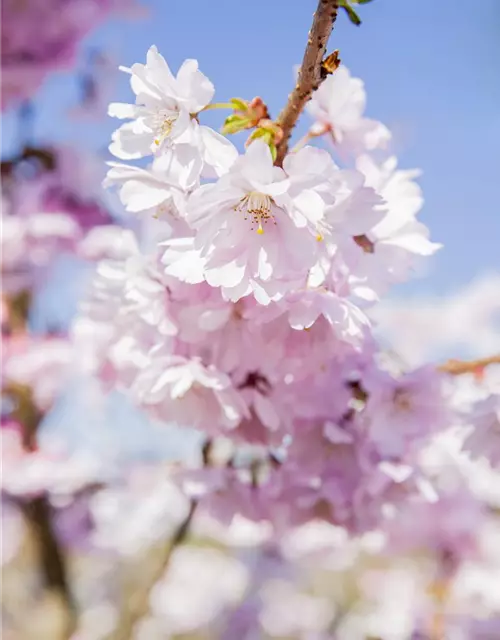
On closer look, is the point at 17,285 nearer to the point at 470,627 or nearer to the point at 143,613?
the point at 143,613

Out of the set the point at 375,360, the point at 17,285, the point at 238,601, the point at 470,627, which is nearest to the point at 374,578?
the point at 238,601

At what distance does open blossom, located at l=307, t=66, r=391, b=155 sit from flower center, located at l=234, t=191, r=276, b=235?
0.27 meters

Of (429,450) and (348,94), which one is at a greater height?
Result: (348,94)

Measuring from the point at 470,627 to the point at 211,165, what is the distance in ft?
5.18

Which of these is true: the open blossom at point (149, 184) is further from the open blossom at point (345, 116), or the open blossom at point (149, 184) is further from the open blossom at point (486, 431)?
the open blossom at point (486, 431)

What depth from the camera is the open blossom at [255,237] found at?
0.64 m

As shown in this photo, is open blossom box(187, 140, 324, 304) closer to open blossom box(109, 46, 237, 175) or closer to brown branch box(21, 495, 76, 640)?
open blossom box(109, 46, 237, 175)

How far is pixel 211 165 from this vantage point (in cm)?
67

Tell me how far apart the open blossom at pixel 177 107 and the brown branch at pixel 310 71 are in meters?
0.08

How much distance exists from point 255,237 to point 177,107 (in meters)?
0.16

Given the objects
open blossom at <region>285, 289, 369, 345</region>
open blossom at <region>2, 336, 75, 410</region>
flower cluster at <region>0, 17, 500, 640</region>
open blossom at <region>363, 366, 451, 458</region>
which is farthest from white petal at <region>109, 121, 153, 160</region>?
open blossom at <region>2, 336, 75, 410</region>

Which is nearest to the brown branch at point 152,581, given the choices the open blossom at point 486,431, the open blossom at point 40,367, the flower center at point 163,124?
the open blossom at point 486,431

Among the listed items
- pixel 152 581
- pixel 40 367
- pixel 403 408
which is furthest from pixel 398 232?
pixel 40 367

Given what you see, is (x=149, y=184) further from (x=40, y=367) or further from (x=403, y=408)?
(x=40, y=367)
